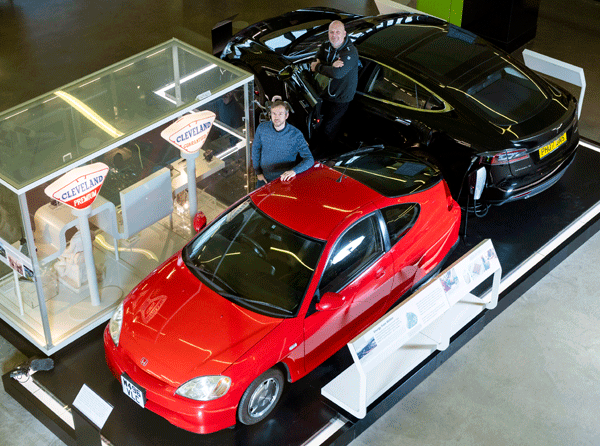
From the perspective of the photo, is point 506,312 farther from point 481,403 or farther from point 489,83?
point 489,83

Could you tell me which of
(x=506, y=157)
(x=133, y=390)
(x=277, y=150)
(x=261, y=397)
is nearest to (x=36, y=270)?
(x=133, y=390)

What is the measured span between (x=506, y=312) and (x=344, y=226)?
187 cm

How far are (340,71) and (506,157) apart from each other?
169 cm

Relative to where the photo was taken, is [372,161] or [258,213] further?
[372,161]

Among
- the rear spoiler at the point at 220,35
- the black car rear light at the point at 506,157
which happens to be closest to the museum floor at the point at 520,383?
the black car rear light at the point at 506,157

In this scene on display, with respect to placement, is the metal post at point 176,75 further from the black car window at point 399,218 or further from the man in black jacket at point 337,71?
the black car window at point 399,218

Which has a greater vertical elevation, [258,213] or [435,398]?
[258,213]

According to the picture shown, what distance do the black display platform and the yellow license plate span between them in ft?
2.28

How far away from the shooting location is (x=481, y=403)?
5.54 meters

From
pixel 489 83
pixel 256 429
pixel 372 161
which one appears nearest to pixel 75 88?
pixel 372 161

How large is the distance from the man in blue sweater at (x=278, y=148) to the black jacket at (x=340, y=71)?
37.9 inches

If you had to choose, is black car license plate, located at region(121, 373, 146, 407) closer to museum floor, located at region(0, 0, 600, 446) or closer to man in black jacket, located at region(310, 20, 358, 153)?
museum floor, located at region(0, 0, 600, 446)

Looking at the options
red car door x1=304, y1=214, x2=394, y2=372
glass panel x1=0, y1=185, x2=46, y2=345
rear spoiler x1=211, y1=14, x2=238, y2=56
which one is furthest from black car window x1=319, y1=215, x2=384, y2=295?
rear spoiler x1=211, y1=14, x2=238, y2=56

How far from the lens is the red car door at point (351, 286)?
17.0 ft
